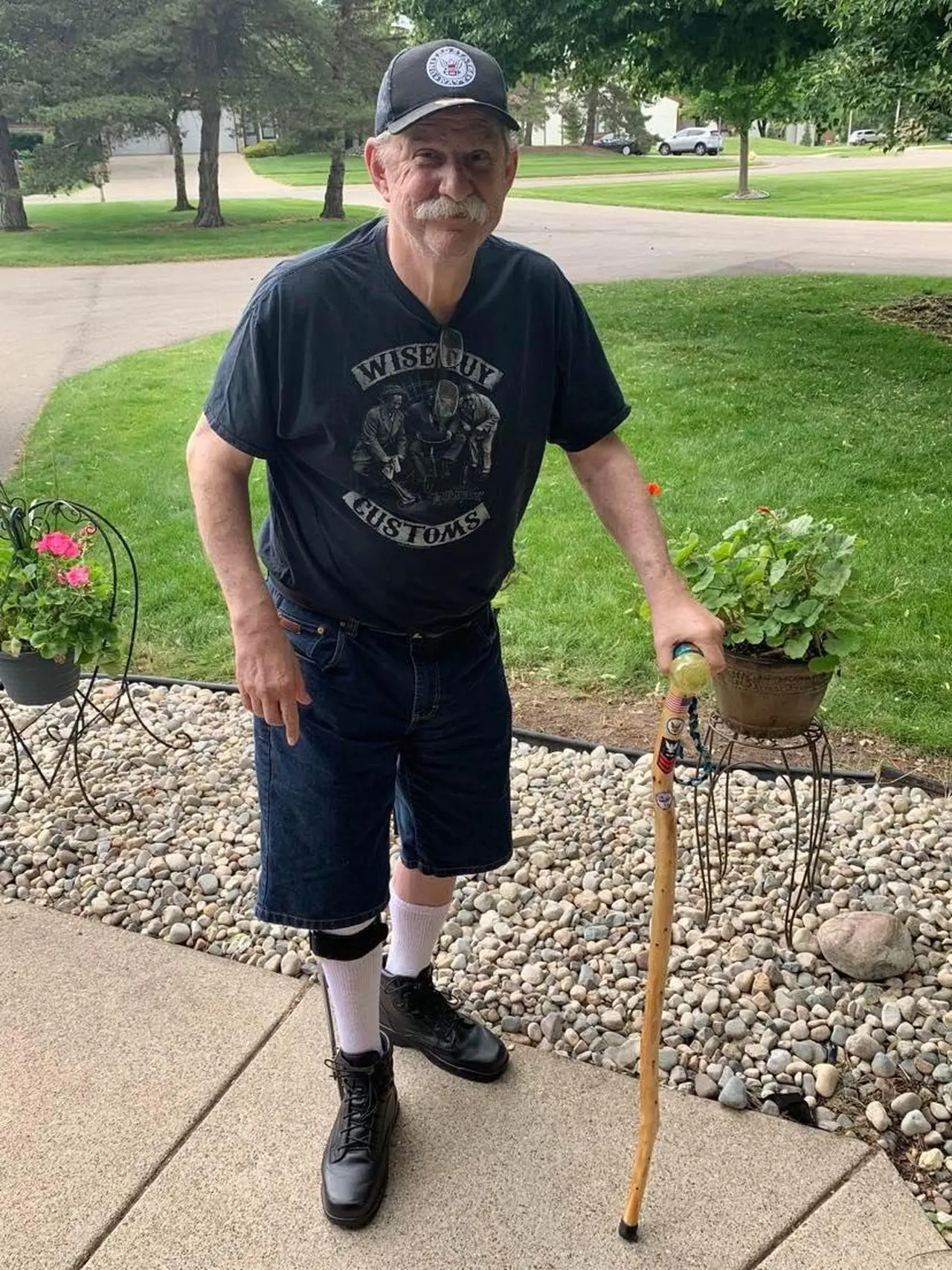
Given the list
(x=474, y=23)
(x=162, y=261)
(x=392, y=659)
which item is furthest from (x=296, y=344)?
(x=162, y=261)

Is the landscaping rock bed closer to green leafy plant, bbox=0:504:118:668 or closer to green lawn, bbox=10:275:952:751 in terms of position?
green leafy plant, bbox=0:504:118:668

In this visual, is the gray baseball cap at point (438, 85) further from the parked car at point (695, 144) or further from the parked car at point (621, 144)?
the parked car at point (621, 144)

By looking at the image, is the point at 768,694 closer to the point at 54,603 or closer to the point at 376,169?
the point at 376,169

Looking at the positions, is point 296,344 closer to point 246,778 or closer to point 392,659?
point 392,659

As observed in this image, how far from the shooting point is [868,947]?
103 inches

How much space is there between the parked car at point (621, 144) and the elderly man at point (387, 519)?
179ft

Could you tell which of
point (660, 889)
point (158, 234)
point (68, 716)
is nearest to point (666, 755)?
point (660, 889)

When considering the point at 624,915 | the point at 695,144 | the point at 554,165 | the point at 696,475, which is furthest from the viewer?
the point at 695,144

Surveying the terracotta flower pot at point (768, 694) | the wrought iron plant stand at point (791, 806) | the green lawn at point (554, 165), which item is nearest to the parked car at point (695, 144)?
the green lawn at point (554, 165)

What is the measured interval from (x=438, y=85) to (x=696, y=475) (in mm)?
4942

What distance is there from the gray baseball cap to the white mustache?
13 centimetres

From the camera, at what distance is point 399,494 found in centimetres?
178

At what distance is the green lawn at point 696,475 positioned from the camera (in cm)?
432

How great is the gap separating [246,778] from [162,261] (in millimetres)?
16776
